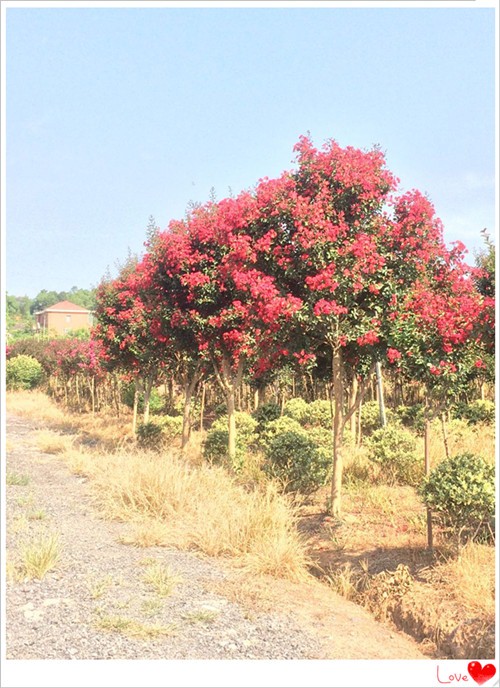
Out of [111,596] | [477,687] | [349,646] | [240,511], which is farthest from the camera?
[240,511]

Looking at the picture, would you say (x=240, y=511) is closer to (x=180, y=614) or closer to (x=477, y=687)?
(x=180, y=614)

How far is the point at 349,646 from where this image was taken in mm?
4328

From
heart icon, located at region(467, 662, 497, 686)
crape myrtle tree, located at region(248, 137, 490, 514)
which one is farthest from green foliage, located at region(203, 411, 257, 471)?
heart icon, located at region(467, 662, 497, 686)

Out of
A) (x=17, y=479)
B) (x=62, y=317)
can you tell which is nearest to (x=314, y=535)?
(x=17, y=479)

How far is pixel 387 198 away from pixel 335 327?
5.33 feet

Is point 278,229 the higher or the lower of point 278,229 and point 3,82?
the lower

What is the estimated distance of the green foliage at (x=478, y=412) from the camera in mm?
13766

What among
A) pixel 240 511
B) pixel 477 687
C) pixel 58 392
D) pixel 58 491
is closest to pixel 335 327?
pixel 240 511

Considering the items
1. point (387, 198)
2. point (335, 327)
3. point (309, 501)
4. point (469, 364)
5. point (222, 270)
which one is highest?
point (387, 198)

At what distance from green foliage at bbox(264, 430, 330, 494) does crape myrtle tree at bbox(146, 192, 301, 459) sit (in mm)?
1031

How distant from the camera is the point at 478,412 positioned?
13789 millimetres

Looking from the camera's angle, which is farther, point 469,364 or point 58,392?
point 58,392

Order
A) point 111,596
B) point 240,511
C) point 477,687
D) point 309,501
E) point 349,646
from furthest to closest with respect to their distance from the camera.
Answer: point 309,501 < point 240,511 < point 111,596 < point 349,646 < point 477,687

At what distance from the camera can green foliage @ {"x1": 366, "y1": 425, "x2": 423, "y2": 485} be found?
925 centimetres
